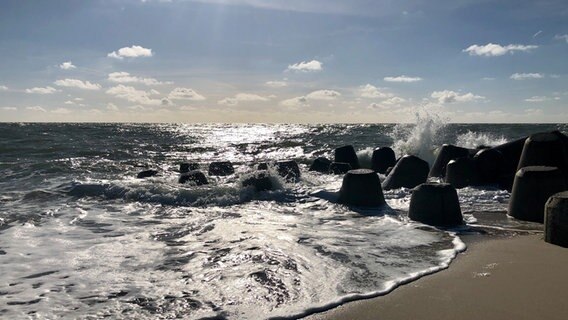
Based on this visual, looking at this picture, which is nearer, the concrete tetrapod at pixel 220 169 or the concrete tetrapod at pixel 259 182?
the concrete tetrapod at pixel 259 182

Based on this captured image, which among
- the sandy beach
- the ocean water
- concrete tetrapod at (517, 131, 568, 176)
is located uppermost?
concrete tetrapod at (517, 131, 568, 176)

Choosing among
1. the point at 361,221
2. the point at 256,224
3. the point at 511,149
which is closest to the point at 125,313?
the point at 256,224

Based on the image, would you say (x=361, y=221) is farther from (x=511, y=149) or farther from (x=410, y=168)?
(x=511, y=149)

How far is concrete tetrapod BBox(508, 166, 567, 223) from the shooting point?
766 centimetres

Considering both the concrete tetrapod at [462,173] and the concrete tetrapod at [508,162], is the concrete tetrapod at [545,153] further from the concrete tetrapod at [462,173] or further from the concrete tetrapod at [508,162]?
the concrete tetrapod at [462,173]

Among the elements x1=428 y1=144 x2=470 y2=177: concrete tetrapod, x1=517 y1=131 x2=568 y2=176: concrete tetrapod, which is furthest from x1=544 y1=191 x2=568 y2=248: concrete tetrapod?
x1=428 y1=144 x2=470 y2=177: concrete tetrapod

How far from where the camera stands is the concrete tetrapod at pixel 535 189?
7.66m

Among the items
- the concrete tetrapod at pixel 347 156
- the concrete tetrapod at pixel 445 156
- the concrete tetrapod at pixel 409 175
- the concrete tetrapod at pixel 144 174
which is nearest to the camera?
the concrete tetrapod at pixel 409 175

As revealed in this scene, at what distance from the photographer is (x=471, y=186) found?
11.5 meters

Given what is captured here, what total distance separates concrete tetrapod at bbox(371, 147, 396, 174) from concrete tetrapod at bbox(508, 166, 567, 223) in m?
7.89

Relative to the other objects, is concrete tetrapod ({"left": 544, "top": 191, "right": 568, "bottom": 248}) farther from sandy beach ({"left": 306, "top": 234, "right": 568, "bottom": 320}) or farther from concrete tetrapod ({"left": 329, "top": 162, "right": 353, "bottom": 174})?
concrete tetrapod ({"left": 329, "top": 162, "right": 353, "bottom": 174})

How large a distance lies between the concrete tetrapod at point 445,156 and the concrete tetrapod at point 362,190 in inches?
144

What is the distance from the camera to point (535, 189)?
7762 millimetres

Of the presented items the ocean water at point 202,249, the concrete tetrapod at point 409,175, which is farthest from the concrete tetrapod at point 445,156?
the ocean water at point 202,249
